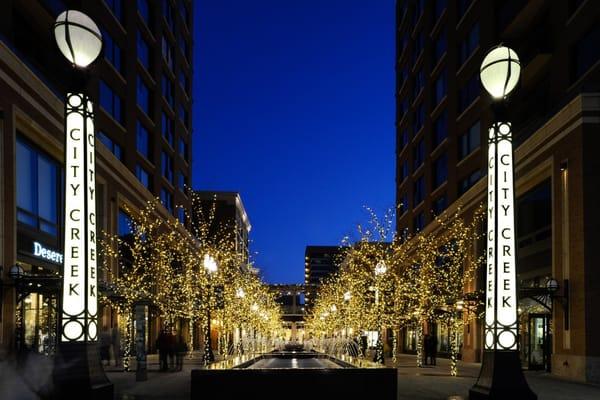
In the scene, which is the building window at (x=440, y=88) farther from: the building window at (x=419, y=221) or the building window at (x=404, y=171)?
the building window at (x=404, y=171)

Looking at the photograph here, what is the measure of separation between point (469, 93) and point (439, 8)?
503 inches

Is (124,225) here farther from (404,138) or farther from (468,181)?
(404,138)

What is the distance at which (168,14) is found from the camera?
211 feet

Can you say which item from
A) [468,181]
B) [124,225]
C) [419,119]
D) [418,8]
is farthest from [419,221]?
[124,225]

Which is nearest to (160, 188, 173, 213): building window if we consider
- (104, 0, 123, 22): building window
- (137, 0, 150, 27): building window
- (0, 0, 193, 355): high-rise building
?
(0, 0, 193, 355): high-rise building

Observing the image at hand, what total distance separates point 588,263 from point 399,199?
5043cm

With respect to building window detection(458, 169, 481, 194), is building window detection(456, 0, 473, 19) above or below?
above

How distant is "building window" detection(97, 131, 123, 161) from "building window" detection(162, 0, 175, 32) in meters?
18.3

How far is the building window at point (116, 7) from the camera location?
1790 inches

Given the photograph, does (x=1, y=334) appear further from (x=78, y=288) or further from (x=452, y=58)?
(x=452, y=58)

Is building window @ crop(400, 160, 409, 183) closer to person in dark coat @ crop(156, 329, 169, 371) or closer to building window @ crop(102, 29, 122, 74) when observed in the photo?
building window @ crop(102, 29, 122, 74)

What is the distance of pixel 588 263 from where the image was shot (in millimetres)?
26750

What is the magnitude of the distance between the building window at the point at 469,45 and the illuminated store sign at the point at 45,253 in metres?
29.2

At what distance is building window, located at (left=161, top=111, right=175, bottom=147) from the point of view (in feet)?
201
